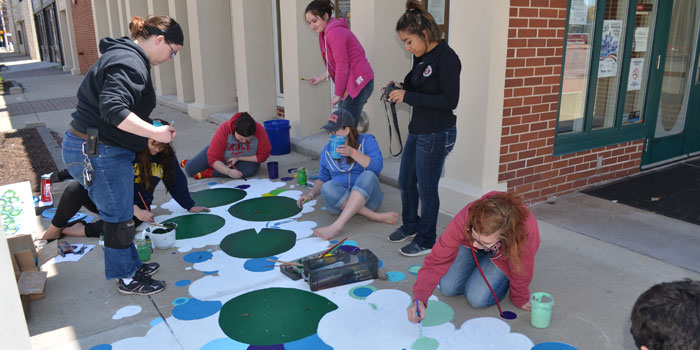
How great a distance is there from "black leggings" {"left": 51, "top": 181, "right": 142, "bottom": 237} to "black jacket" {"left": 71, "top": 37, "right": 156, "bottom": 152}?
1166 mm

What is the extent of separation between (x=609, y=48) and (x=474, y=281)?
320cm

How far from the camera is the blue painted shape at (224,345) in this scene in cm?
270

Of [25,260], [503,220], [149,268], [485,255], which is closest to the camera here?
[503,220]

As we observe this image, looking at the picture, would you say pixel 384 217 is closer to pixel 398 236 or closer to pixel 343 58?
pixel 398 236

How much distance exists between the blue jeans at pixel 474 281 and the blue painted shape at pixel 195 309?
146 cm

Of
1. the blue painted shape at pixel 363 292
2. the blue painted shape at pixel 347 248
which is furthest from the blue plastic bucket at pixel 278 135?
the blue painted shape at pixel 363 292

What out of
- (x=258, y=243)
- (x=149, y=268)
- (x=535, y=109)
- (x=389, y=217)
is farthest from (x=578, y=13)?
(x=149, y=268)

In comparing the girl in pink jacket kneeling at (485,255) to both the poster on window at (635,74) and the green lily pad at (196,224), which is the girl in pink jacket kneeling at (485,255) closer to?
the green lily pad at (196,224)

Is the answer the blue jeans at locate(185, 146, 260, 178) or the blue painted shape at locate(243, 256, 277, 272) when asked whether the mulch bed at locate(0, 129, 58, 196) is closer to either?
the blue jeans at locate(185, 146, 260, 178)

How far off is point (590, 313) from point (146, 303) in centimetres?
274

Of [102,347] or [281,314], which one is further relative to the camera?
[281,314]

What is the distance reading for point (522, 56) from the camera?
422cm

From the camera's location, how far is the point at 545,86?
4.49m

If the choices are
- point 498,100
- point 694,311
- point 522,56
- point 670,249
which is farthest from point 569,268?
point 694,311
